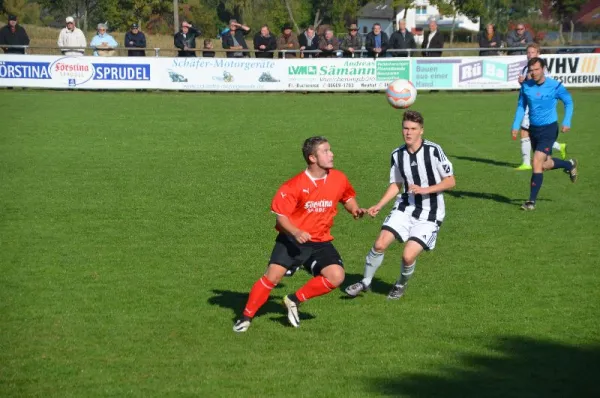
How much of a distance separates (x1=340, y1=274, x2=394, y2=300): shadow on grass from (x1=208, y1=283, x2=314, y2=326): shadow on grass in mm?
672

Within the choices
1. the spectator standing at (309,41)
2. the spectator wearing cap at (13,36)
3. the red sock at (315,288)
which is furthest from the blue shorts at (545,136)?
the spectator wearing cap at (13,36)

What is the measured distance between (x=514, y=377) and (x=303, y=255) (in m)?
2.04

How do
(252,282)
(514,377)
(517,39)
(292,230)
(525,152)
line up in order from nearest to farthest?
1. (514,377)
2. (292,230)
3. (252,282)
4. (525,152)
5. (517,39)

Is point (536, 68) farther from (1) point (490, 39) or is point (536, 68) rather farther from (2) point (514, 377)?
(1) point (490, 39)

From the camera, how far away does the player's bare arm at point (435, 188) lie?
802 cm

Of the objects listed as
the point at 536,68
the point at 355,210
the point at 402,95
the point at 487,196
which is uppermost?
the point at 536,68

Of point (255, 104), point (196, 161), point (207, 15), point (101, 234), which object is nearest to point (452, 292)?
point (101, 234)

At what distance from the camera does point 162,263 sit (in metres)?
9.67

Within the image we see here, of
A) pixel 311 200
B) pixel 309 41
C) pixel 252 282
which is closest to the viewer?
pixel 311 200

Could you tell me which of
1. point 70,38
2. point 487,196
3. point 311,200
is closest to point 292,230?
point 311,200

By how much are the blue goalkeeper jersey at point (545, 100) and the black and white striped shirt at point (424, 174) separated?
521 centimetres

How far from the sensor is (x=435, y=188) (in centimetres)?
820

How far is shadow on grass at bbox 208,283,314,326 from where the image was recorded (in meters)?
7.87

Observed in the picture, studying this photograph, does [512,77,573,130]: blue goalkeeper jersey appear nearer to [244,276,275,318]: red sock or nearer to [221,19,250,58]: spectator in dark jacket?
[244,276,275,318]: red sock
